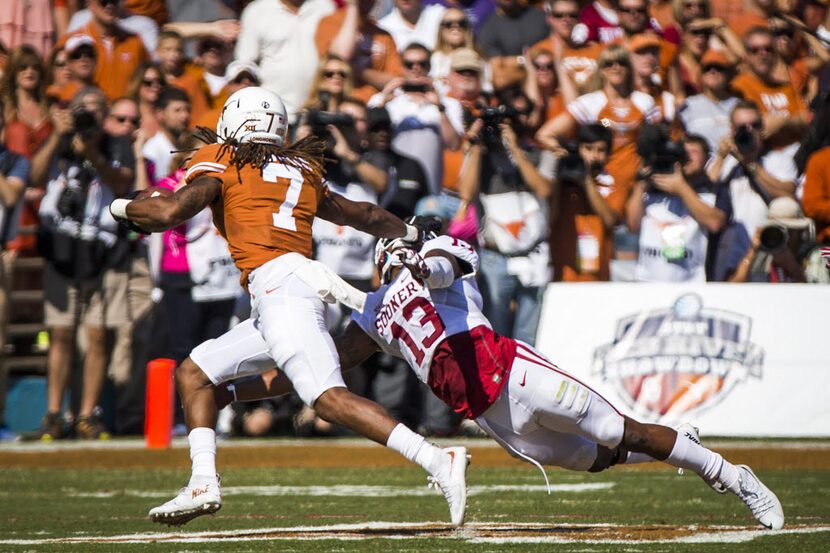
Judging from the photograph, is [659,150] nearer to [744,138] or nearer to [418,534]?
[744,138]

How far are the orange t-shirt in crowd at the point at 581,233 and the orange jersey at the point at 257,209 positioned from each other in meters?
4.85

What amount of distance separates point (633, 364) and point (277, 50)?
410 centimetres

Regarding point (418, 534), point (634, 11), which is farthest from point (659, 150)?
point (418, 534)

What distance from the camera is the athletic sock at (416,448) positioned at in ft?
20.7

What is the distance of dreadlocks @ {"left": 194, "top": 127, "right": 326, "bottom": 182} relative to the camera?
23.1 feet

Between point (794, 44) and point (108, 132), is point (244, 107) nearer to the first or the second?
point (108, 132)

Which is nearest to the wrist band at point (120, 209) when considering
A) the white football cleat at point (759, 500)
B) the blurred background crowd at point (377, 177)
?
the white football cleat at point (759, 500)

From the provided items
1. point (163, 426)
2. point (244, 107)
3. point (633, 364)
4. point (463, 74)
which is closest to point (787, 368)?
point (633, 364)

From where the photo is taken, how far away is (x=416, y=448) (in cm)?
638

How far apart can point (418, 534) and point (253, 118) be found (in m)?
2.16

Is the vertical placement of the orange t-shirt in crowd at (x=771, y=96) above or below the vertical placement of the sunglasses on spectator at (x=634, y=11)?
below

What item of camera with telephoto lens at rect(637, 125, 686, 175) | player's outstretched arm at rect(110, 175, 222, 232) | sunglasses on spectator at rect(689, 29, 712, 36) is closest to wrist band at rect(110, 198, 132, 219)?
player's outstretched arm at rect(110, 175, 222, 232)

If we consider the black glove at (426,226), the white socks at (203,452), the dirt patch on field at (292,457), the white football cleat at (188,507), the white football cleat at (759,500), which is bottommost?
the dirt patch on field at (292,457)

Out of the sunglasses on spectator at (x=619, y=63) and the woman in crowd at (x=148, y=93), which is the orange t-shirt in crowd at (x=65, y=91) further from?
the sunglasses on spectator at (x=619, y=63)
